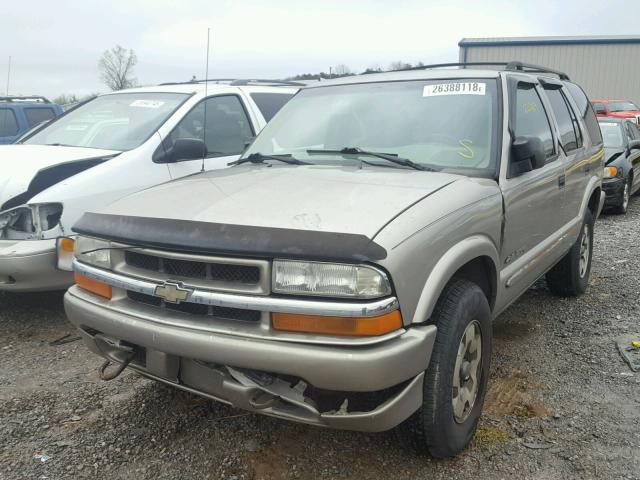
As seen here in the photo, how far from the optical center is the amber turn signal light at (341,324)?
218cm

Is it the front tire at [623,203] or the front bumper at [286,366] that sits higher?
the front bumper at [286,366]

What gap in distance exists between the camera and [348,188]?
9.18ft

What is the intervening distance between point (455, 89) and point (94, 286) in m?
2.30

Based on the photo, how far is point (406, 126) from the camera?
3461 millimetres

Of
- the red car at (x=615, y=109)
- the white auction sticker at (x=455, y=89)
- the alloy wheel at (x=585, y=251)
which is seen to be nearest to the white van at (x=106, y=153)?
the white auction sticker at (x=455, y=89)

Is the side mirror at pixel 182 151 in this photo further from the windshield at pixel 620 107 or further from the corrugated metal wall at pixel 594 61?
the corrugated metal wall at pixel 594 61

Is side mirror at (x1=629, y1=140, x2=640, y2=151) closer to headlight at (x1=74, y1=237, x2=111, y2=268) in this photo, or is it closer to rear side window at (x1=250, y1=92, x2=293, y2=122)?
rear side window at (x1=250, y1=92, x2=293, y2=122)

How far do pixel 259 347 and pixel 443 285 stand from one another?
2.61 feet

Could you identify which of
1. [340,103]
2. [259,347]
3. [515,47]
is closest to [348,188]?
[259,347]

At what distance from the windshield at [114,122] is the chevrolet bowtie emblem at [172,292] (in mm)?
2822

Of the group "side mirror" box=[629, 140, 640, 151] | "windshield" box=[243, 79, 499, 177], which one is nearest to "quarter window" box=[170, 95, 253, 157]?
"windshield" box=[243, 79, 499, 177]

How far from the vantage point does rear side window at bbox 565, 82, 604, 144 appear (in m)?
5.11

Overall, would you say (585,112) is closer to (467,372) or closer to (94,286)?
(467,372)

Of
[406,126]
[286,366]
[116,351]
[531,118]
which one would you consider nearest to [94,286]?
[116,351]
